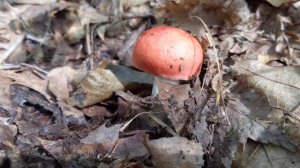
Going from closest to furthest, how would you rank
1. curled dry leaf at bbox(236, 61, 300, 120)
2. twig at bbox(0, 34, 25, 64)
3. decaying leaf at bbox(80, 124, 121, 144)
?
decaying leaf at bbox(80, 124, 121, 144), curled dry leaf at bbox(236, 61, 300, 120), twig at bbox(0, 34, 25, 64)

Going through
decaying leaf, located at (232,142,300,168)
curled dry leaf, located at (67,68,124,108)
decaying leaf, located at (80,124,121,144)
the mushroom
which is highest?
the mushroom

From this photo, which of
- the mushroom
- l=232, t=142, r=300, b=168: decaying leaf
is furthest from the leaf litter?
the mushroom

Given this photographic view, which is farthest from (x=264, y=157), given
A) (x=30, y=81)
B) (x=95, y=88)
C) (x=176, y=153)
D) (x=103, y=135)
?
(x=30, y=81)

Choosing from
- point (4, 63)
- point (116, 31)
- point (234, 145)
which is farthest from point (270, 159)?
point (4, 63)

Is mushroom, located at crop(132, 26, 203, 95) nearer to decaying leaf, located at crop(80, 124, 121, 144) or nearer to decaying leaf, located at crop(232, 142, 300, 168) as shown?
decaying leaf, located at crop(80, 124, 121, 144)

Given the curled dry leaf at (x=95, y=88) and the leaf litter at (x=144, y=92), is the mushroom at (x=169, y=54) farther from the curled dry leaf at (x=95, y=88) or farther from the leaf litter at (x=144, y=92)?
the curled dry leaf at (x=95, y=88)

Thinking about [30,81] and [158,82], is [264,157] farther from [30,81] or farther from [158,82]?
[30,81]

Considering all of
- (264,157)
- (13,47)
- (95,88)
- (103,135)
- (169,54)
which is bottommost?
(264,157)
